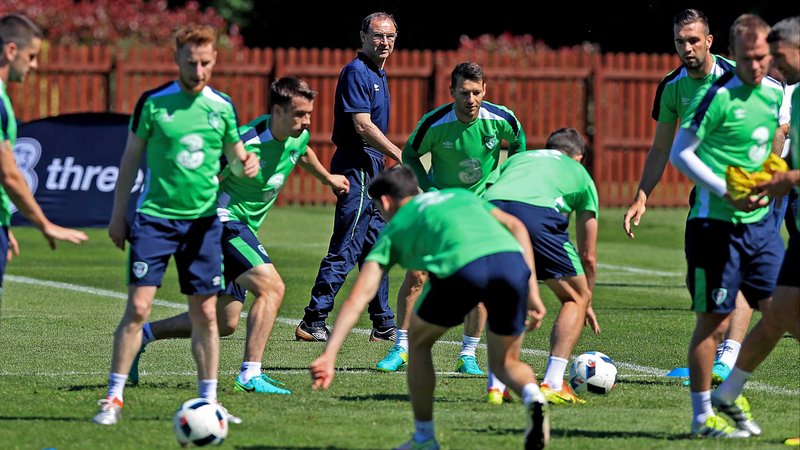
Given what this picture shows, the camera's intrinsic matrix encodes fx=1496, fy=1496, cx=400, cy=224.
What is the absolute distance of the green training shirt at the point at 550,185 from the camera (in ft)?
29.2

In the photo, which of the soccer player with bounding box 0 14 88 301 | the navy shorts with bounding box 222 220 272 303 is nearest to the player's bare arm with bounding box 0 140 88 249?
the soccer player with bounding box 0 14 88 301

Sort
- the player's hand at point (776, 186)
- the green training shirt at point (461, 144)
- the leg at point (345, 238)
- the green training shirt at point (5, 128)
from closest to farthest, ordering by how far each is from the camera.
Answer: the player's hand at point (776, 186) < the green training shirt at point (5, 128) < the green training shirt at point (461, 144) < the leg at point (345, 238)

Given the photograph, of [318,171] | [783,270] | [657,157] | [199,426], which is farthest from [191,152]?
[657,157]

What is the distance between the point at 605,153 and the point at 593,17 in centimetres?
917

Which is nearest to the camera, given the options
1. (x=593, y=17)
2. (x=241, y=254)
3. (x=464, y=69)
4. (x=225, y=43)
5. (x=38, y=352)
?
(x=241, y=254)

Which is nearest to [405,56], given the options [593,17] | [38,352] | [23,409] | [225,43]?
[225,43]

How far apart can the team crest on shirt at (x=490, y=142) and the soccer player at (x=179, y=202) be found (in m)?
2.46

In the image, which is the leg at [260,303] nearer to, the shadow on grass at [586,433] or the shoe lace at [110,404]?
the shoe lace at [110,404]

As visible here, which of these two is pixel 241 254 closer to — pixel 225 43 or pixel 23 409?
pixel 23 409

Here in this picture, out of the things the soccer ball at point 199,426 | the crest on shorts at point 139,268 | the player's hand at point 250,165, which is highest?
the player's hand at point 250,165

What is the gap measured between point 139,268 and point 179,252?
0.25m

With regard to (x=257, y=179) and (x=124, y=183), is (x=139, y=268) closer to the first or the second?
(x=124, y=183)

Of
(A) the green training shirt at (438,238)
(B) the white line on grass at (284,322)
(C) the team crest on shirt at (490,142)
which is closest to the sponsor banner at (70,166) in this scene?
(B) the white line on grass at (284,322)

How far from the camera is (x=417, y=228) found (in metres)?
7.00
